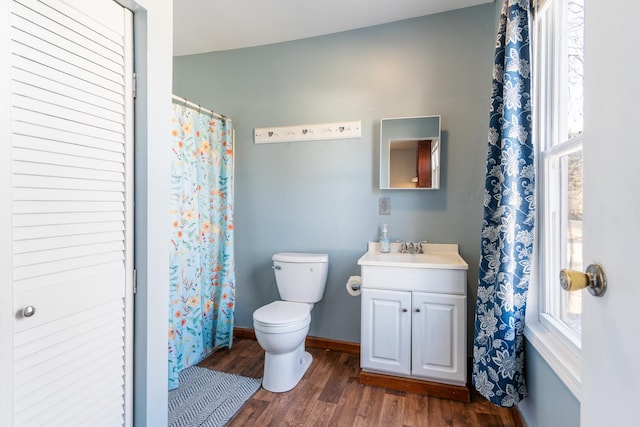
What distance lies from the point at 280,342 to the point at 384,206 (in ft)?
4.02

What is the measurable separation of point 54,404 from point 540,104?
2267mm

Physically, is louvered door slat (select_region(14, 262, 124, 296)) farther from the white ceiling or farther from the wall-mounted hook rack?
the white ceiling

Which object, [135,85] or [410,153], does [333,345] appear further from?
[135,85]

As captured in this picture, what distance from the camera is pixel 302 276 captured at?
2242 millimetres

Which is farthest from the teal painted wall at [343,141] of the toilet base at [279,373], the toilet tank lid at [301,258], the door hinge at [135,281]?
the door hinge at [135,281]

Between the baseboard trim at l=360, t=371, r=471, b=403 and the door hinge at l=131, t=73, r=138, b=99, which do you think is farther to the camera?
the baseboard trim at l=360, t=371, r=471, b=403

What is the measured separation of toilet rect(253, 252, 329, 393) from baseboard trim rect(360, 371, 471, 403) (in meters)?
0.47

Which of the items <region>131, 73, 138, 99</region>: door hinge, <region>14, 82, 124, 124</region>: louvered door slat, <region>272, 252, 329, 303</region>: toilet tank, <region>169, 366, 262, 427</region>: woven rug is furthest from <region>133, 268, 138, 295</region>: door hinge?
<region>272, 252, 329, 303</region>: toilet tank

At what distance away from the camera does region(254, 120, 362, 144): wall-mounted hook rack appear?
2359 millimetres

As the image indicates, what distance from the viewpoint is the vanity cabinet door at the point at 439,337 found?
5.86 ft

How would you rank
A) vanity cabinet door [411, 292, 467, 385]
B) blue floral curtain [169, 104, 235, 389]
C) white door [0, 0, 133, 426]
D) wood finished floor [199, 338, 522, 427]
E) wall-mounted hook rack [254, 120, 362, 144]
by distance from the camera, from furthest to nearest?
wall-mounted hook rack [254, 120, 362, 144]
blue floral curtain [169, 104, 235, 389]
vanity cabinet door [411, 292, 467, 385]
wood finished floor [199, 338, 522, 427]
white door [0, 0, 133, 426]

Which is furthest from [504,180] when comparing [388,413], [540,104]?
[388,413]

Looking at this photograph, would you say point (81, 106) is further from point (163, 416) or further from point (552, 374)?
point (552, 374)

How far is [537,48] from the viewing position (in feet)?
4.79
